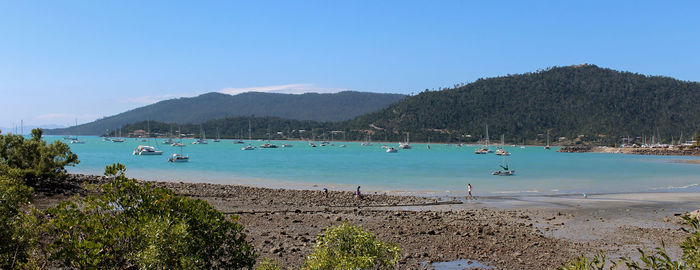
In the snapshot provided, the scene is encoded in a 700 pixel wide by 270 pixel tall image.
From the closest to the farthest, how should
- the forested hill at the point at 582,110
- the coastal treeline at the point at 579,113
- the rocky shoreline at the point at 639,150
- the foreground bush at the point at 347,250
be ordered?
the foreground bush at the point at 347,250
the rocky shoreline at the point at 639,150
the coastal treeline at the point at 579,113
the forested hill at the point at 582,110

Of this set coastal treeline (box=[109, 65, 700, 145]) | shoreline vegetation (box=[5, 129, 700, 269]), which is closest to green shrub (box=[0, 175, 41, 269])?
shoreline vegetation (box=[5, 129, 700, 269])

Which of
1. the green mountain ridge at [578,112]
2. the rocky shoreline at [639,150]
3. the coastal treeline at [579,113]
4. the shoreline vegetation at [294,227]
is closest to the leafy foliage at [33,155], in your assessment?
the shoreline vegetation at [294,227]

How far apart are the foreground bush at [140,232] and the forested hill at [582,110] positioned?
17374 cm

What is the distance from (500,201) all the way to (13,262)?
2618 centimetres

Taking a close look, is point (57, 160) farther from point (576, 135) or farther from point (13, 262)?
point (576, 135)

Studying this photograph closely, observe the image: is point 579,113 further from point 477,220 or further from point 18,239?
point 18,239

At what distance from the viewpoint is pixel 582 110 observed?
17475 centimetres

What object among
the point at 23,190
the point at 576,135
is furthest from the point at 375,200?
the point at 576,135

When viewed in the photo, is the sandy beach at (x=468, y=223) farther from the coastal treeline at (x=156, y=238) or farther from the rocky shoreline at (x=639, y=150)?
the rocky shoreline at (x=639, y=150)

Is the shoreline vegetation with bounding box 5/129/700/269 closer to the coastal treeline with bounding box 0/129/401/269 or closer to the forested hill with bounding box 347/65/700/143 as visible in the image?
the coastal treeline with bounding box 0/129/401/269

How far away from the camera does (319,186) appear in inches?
1494

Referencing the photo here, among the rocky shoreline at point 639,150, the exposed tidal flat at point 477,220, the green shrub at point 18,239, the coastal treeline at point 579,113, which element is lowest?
the rocky shoreline at point 639,150

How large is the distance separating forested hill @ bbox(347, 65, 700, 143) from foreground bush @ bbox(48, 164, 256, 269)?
17374cm

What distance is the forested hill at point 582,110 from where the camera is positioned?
16400 cm
